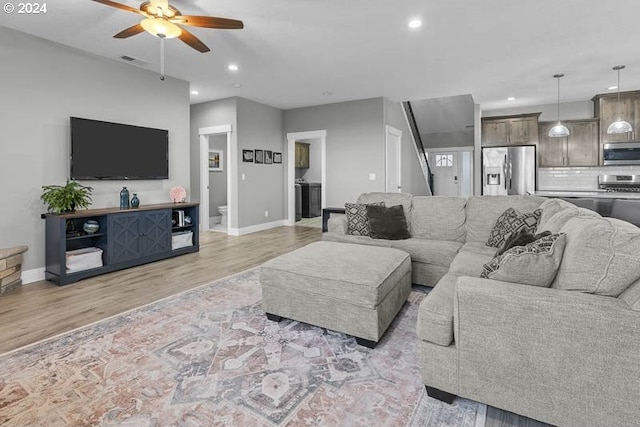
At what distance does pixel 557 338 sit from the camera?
4.37 ft

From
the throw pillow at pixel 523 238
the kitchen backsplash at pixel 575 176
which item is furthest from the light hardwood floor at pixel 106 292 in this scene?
the kitchen backsplash at pixel 575 176

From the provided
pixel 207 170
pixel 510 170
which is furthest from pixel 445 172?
pixel 207 170

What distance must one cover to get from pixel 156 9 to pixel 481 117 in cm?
686

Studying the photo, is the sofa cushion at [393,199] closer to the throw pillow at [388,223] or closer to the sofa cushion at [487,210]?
the throw pillow at [388,223]

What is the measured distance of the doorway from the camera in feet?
32.9

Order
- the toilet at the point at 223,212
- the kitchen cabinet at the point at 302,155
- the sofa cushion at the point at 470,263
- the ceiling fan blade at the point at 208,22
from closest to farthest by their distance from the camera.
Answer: the sofa cushion at the point at 470,263, the ceiling fan blade at the point at 208,22, the toilet at the point at 223,212, the kitchen cabinet at the point at 302,155

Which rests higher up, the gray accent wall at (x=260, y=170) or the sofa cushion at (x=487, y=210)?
the gray accent wall at (x=260, y=170)

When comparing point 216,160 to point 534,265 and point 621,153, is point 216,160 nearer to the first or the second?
point 534,265

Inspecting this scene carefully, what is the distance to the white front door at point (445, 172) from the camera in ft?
33.7

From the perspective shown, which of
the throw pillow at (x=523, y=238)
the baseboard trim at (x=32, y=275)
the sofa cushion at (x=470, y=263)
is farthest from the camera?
the baseboard trim at (x=32, y=275)

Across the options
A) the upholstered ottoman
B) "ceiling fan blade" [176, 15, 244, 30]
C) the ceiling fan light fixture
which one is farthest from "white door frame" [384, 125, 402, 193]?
the ceiling fan light fixture

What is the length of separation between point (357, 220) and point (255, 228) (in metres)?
3.57

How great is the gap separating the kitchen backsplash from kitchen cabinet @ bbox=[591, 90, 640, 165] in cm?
33

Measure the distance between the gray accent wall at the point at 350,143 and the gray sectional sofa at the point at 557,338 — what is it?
5009mm
